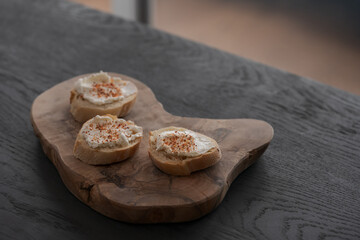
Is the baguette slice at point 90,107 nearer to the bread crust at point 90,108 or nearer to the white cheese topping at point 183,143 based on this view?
the bread crust at point 90,108

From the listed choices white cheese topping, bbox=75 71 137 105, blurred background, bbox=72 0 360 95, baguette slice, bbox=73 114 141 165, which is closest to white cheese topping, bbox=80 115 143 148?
baguette slice, bbox=73 114 141 165

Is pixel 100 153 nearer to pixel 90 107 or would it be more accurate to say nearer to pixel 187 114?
pixel 90 107

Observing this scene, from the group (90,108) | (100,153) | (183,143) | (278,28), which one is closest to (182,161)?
(183,143)

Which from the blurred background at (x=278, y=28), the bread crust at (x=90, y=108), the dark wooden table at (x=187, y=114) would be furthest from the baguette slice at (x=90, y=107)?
the blurred background at (x=278, y=28)

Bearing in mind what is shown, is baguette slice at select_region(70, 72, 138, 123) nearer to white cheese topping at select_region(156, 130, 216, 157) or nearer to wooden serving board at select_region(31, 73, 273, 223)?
wooden serving board at select_region(31, 73, 273, 223)

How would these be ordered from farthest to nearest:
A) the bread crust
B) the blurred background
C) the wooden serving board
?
the blurred background < the bread crust < the wooden serving board

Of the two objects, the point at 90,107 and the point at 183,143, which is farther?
the point at 90,107

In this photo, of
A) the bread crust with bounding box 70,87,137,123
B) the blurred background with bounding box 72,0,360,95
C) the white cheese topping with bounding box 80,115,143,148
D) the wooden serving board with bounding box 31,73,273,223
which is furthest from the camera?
the blurred background with bounding box 72,0,360,95
